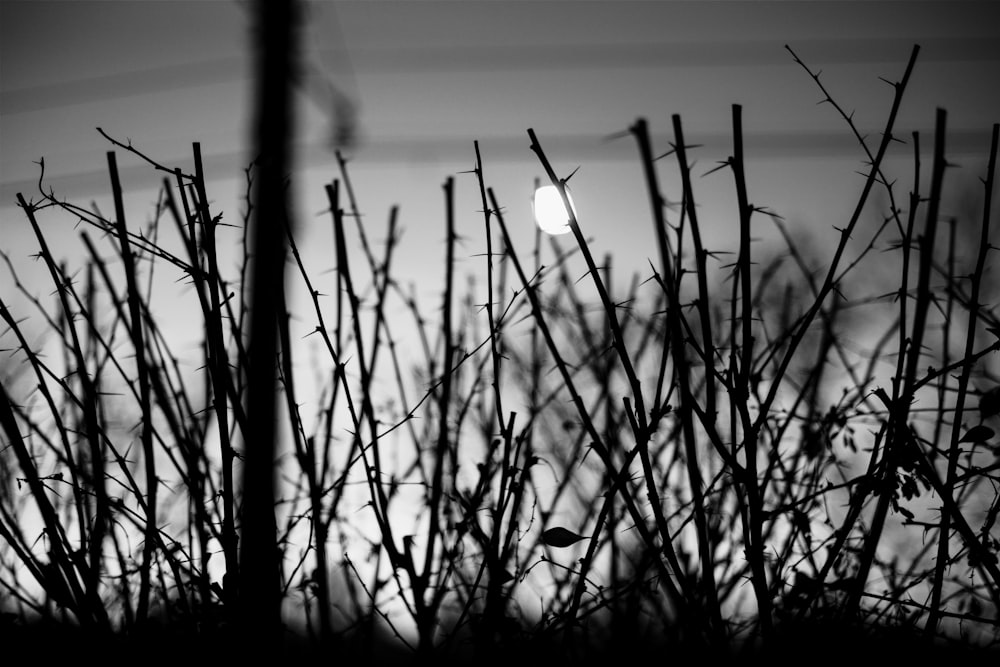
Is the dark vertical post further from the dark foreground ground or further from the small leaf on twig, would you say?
the small leaf on twig

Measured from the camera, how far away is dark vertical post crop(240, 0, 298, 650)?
5.75ft

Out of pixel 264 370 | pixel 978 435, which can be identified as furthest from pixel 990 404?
pixel 264 370

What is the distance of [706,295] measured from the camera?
155 centimetres

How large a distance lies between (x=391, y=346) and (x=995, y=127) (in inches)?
64.7

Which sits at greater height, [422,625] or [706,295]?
[706,295]

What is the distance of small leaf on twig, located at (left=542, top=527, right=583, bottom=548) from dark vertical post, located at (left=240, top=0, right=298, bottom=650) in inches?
25.5

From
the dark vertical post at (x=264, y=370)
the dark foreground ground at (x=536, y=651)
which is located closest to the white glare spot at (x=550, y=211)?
the dark vertical post at (x=264, y=370)

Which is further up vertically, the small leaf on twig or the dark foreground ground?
the small leaf on twig

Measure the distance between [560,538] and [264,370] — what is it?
852 mm

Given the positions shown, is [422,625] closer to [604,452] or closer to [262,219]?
[604,452]

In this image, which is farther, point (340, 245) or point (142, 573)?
point (340, 245)

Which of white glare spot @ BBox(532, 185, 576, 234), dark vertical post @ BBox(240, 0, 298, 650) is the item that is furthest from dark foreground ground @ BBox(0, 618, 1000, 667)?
white glare spot @ BBox(532, 185, 576, 234)

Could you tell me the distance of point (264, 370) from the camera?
6.38 ft

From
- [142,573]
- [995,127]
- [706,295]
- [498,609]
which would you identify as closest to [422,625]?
[498,609]
